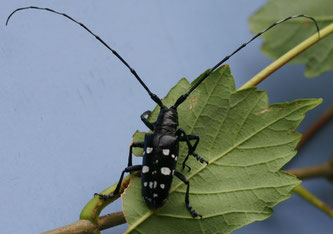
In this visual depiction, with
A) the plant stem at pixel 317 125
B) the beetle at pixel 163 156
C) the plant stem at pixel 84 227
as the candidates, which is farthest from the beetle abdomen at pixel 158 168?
the plant stem at pixel 317 125

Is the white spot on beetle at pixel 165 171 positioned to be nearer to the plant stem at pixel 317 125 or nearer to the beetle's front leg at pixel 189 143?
the beetle's front leg at pixel 189 143

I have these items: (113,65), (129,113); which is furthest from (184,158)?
(113,65)

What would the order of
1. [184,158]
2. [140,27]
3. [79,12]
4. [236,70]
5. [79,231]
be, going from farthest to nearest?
[236,70]
[140,27]
[79,12]
[184,158]
[79,231]

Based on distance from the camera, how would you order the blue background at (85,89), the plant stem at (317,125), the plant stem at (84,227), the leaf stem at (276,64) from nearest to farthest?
the plant stem at (84,227) → the leaf stem at (276,64) → the blue background at (85,89) → the plant stem at (317,125)

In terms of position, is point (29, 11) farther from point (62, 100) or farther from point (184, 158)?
point (184, 158)

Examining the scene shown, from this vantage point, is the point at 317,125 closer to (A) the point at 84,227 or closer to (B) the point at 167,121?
(B) the point at 167,121

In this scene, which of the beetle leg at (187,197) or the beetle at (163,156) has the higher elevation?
the beetle at (163,156)
